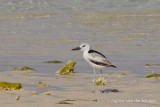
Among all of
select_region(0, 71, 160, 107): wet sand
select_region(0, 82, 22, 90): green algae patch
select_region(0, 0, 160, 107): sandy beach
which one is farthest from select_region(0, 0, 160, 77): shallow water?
select_region(0, 82, 22, 90): green algae patch

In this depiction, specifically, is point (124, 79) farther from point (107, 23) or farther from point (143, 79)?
point (107, 23)

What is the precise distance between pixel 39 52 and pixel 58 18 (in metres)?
13.1

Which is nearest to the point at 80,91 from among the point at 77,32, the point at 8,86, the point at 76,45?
the point at 8,86

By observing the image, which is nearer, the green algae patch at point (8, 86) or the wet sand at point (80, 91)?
the wet sand at point (80, 91)

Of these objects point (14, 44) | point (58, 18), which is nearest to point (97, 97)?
point (14, 44)

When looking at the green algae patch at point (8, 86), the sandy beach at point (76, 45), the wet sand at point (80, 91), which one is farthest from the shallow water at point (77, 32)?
the green algae patch at point (8, 86)

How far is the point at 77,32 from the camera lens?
21141 mm

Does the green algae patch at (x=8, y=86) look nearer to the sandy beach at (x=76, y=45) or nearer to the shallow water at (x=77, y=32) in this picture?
the sandy beach at (x=76, y=45)

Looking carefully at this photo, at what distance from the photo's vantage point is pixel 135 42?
59.0 feet

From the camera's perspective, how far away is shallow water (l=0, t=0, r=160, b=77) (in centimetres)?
1364

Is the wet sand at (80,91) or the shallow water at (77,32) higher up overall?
the shallow water at (77,32)

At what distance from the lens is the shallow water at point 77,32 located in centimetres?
1364

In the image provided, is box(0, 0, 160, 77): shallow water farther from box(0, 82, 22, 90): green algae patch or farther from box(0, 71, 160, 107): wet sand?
box(0, 82, 22, 90): green algae patch

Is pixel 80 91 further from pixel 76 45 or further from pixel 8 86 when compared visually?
pixel 76 45
